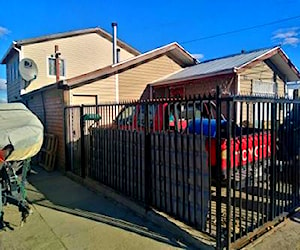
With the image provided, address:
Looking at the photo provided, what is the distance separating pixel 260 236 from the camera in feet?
12.0

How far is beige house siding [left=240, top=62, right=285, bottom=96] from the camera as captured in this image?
10.5 metres

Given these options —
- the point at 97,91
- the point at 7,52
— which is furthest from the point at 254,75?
the point at 7,52

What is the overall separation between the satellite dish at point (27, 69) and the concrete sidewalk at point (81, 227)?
899 cm

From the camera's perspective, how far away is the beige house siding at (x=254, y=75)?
10507mm

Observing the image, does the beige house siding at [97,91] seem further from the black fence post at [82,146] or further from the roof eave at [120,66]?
the black fence post at [82,146]

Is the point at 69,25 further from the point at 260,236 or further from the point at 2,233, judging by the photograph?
the point at 260,236

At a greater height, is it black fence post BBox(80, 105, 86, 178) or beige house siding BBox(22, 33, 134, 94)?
beige house siding BBox(22, 33, 134, 94)

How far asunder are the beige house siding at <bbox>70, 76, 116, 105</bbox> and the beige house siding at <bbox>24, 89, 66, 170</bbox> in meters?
0.53

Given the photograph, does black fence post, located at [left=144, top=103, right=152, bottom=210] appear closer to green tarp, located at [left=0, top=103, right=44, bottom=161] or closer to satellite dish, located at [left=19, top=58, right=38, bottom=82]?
green tarp, located at [left=0, top=103, right=44, bottom=161]

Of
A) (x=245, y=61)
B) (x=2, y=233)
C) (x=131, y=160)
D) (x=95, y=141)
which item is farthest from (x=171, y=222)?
(x=245, y=61)

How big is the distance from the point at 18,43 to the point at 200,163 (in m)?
13.9

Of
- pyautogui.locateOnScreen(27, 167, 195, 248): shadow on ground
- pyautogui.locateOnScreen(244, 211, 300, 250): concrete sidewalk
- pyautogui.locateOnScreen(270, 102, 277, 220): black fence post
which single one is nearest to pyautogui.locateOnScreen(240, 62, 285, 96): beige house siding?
pyautogui.locateOnScreen(270, 102, 277, 220): black fence post

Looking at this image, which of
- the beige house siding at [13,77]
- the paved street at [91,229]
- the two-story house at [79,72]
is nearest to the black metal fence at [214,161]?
the paved street at [91,229]

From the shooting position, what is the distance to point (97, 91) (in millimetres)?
10055
